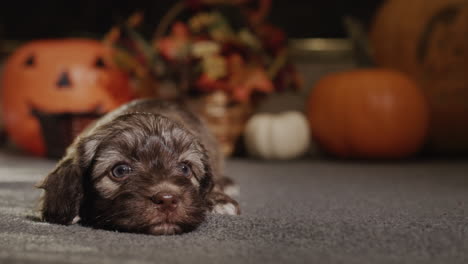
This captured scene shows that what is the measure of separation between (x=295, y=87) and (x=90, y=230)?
3.41m

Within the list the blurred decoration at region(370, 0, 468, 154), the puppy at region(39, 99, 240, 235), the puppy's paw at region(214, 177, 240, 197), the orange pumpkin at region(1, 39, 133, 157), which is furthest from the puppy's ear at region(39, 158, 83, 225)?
the blurred decoration at region(370, 0, 468, 154)

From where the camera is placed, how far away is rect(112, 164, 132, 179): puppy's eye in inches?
84.4

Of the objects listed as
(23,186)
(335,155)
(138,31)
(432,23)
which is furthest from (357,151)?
(23,186)

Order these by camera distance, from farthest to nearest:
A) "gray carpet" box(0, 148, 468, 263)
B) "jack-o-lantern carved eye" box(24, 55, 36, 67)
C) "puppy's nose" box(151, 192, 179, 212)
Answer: "jack-o-lantern carved eye" box(24, 55, 36, 67)
"puppy's nose" box(151, 192, 179, 212)
"gray carpet" box(0, 148, 468, 263)

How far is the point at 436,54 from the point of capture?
16.3ft

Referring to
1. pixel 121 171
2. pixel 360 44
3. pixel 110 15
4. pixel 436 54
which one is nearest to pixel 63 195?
pixel 121 171

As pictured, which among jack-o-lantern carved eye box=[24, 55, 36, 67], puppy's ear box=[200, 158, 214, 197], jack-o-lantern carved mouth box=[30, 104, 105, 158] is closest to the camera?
puppy's ear box=[200, 158, 214, 197]

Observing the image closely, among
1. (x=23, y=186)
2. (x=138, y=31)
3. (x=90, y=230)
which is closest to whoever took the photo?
(x=90, y=230)

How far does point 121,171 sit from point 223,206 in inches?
20.5

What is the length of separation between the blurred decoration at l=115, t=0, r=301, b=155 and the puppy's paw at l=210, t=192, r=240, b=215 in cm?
240

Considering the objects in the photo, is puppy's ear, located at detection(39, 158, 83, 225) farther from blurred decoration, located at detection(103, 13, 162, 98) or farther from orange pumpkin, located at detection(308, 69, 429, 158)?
orange pumpkin, located at detection(308, 69, 429, 158)

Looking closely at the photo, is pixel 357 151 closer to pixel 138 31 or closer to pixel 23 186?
pixel 138 31

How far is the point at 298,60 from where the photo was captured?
19.4 ft

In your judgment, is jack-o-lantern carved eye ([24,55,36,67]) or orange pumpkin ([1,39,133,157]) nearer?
orange pumpkin ([1,39,133,157])
